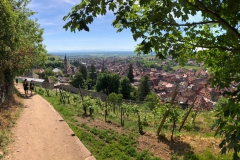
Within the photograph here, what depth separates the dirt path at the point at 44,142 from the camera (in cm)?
615

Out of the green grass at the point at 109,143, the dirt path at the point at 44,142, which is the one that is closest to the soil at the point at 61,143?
the dirt path at the point at 44,142

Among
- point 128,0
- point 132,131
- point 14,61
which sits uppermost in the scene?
point 128,0

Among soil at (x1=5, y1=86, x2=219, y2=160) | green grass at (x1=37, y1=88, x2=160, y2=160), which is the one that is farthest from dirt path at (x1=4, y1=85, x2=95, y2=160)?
green grass at (x1=37, y1=88, x2=160, y2=160)

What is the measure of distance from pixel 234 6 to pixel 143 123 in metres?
7.32

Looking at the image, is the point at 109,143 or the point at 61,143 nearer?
the point at 61,143

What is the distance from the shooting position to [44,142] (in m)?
7.12

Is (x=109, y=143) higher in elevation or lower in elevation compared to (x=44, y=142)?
lower

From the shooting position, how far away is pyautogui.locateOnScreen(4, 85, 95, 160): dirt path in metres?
6.15

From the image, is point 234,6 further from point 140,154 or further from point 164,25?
point 140,154

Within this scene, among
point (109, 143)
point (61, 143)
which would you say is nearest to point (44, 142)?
point (61, 143)

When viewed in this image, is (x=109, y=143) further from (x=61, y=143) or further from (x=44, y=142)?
(x=44, y=142)

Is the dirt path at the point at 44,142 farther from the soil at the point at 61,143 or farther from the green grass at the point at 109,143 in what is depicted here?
the green grass at the point at 109,143

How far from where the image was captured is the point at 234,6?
2559 millimetres

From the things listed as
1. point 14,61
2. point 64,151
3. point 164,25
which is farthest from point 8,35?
point 164,25
